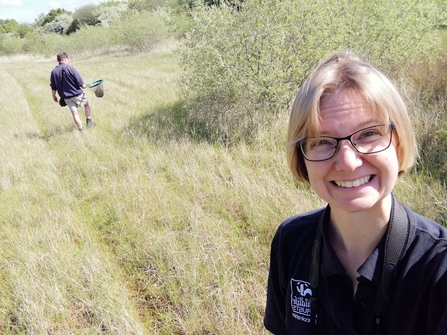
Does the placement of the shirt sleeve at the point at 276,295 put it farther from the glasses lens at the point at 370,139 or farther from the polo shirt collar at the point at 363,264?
the glasses lens at the point at 370,139

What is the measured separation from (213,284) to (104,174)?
10.9 ft

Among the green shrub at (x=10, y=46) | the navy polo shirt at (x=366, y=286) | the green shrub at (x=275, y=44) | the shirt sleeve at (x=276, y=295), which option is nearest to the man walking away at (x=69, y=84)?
the green shrub at (x=275, y=44)

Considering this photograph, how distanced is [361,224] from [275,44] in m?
5.37

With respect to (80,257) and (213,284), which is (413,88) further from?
(80,257)

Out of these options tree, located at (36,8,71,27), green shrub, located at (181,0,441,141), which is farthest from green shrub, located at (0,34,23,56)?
green shrub, located at (181,0,441,141)

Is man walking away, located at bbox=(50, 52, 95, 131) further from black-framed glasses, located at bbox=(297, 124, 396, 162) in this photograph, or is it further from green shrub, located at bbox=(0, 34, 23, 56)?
green shrub, located at bbox=(0, 34, 23, 56)

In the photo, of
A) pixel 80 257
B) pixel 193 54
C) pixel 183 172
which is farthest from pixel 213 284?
pixel 193 54

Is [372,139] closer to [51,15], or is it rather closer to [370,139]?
[370,139]

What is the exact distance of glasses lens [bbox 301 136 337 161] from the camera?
1.22 metres

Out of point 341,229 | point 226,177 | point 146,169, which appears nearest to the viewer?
point 341,229

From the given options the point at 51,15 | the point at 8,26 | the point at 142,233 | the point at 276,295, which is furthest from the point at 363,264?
the point at 8,26

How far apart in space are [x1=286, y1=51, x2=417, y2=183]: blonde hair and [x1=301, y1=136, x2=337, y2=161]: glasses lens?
3 cm

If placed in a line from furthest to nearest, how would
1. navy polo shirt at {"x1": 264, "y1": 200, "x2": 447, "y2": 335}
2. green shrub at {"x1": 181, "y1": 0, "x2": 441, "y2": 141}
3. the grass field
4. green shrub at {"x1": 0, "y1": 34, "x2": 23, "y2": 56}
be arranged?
green shrub at {"x1": 0, "y1": 34, "x2": 23, "y2": 56} < green shrub at {"x1": 181, "y1": 0, "x2": 441, "y2": 141} < the grass field < navy polo shirt at {"x1": 264, "y1": 200, "x2": 447, "y2": 335}

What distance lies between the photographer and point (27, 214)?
456 centimetres
